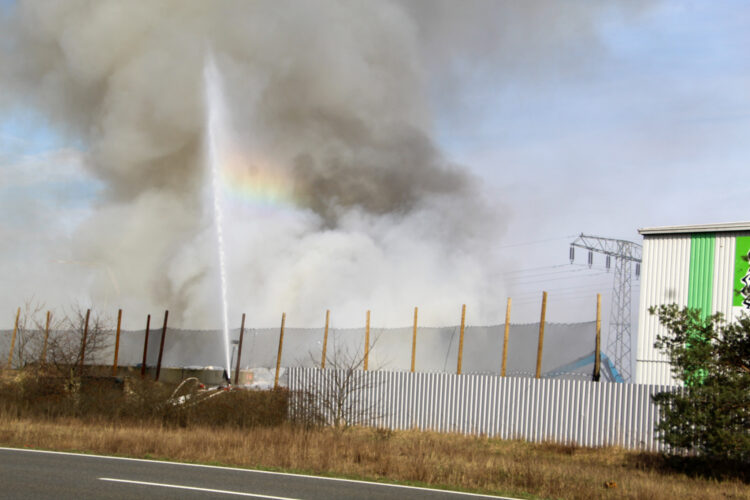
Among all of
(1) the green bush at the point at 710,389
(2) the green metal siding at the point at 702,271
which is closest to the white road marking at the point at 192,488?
(1) the green bush at the point at 710,389

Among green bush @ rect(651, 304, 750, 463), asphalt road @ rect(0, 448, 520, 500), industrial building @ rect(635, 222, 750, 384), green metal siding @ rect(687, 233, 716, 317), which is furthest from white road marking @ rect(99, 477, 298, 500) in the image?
green metal siding @ rect(687, 233, 716, 317)

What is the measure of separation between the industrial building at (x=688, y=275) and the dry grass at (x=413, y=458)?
15.6 feet

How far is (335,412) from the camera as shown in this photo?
1914cm

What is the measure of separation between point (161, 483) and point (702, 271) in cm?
1546

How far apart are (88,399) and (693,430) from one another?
50.8ft

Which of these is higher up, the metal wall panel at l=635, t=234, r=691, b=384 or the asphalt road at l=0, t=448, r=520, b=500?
the metal wall panel at l=635, t=234, r=691, b=384

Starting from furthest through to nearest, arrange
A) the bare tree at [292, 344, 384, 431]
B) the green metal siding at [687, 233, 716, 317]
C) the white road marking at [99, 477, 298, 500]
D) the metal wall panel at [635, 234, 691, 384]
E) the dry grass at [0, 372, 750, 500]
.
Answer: the metal wall panel at [635, 234, 691, 384]
the green metal siding at [687, 233, 716, 317]
the bare tree at [292, 344, 384, 431]
the dry grass at [0, 372, 750, 500]
the white road marking at [99, 477, 298, 500]

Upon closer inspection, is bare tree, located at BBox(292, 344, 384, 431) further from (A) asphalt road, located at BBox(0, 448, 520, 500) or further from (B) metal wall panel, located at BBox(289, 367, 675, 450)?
(A) asphalt road, located at BBox(0, 448, 520, 500)

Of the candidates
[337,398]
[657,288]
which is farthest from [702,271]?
[337,398]

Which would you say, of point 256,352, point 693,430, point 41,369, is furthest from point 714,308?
point 41,369

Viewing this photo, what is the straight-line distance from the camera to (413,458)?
1264cm

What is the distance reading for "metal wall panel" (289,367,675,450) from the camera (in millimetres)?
17281

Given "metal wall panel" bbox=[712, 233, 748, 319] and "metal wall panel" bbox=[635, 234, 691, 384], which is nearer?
"metal wall panel" bbox=[712, 233, 748, 319]

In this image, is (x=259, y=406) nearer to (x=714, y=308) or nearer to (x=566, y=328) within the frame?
(x=566, y=328)
